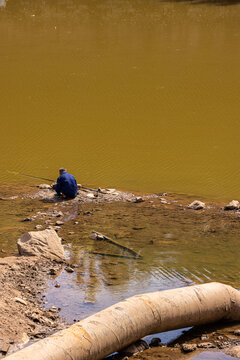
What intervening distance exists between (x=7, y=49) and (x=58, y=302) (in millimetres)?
21119

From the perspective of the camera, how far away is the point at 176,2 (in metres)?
33.0

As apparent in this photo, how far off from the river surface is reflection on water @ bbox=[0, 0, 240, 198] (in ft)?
0.16

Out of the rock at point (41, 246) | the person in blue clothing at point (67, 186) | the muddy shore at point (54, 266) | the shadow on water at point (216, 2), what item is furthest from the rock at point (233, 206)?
the shadow on water at point (216, 2)

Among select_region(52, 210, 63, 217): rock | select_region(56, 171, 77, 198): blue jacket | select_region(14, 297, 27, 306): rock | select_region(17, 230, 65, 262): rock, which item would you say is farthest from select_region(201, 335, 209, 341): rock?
select_region(56, 171, 77, 198): blue jacket

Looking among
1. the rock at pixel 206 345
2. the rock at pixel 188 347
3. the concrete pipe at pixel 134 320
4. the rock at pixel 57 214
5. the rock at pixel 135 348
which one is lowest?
the rock at pixel 57 214

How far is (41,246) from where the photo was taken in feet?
25.6

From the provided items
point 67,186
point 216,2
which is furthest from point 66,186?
point 216,2

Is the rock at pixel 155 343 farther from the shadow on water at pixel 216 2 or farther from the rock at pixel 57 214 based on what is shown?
the shadow on water at pixel 216 2

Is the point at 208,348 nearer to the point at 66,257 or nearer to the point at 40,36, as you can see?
the point at 66,257

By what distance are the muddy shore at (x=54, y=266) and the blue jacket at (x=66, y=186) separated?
19cm

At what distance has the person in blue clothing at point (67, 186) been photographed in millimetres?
10828

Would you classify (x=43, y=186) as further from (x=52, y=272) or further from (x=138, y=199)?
(x=52, y=272)

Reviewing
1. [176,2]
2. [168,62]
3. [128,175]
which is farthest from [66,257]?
[176,2]

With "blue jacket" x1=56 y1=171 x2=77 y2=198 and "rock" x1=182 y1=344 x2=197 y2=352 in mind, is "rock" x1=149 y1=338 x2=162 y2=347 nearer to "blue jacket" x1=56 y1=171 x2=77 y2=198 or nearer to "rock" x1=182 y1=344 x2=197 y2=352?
"rock" x1=182 y1=344 x2=197 y2=352
